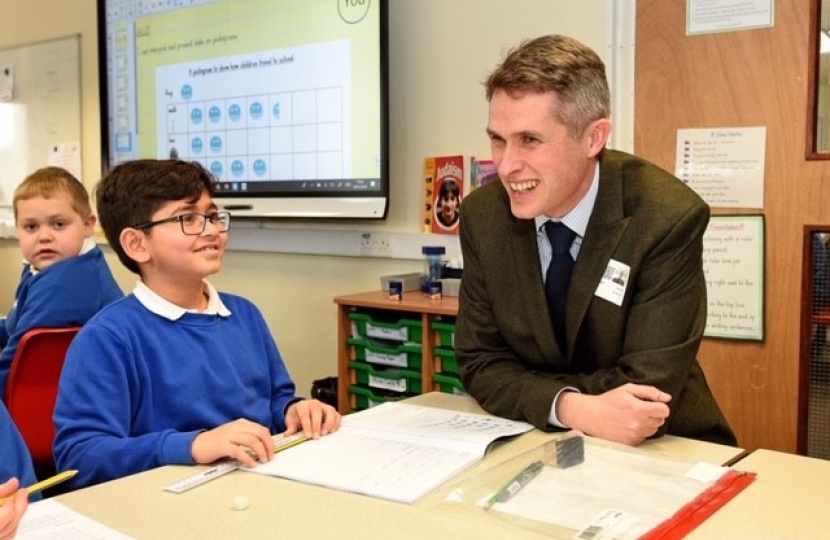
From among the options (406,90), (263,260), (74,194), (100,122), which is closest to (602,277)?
(74,194)

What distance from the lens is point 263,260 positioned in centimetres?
356

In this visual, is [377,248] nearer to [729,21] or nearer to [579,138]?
[729,21]

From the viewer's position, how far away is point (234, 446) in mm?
1203

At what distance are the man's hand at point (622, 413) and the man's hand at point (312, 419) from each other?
1.30 feet

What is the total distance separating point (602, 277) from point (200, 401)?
0.76 meters

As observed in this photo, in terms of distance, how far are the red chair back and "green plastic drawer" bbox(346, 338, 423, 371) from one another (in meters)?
1.05

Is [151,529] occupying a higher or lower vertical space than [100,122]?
lower

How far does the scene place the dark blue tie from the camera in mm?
1555

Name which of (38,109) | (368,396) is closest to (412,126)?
(368,396)

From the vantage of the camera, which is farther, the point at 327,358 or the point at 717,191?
the point at 327,358

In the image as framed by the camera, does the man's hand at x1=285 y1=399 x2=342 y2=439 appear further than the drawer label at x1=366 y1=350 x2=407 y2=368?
No

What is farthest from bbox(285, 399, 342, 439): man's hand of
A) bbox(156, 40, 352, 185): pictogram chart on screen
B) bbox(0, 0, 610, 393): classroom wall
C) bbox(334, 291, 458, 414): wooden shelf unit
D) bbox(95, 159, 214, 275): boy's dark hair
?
bbox(156, 40, 352, 185): pictogram chart on screen

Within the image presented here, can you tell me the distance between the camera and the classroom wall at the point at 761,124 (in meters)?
2.31

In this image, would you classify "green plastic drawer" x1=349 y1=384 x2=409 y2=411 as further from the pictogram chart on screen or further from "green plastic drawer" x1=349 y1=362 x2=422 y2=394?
the pictogram chart on screen
